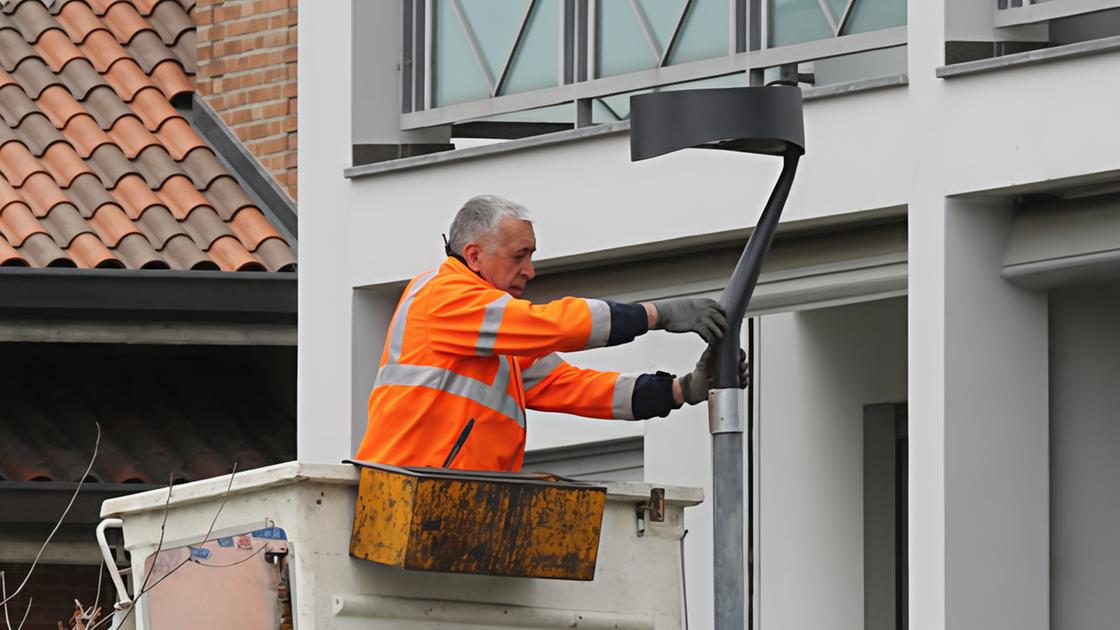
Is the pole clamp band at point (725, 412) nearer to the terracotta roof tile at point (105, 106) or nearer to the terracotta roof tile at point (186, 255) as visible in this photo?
the terracotta roof tile at point (186, 255)

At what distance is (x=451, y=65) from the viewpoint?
9.64 meters

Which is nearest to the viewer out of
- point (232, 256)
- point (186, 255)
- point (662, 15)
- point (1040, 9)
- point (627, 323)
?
point (627, 323)

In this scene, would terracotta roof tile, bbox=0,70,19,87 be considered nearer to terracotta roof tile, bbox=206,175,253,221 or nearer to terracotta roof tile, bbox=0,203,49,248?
terracotta roof tile, bbox=0,203,49,248

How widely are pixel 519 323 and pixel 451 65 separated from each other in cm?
343

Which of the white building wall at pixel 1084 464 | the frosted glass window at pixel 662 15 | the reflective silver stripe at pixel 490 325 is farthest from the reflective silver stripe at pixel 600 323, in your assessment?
the frosted glass window at pixel 662 15

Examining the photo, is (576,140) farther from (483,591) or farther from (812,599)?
(483,591)

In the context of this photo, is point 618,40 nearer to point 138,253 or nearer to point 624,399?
point 624,399

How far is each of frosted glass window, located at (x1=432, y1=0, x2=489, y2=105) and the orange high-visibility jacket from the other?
2.92 metres

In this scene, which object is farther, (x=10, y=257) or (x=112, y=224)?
(x=112, y=224)

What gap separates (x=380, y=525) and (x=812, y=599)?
3842 millimetres

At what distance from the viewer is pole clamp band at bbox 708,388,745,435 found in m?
5.90

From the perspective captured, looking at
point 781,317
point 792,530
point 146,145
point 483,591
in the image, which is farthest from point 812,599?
point 146,145

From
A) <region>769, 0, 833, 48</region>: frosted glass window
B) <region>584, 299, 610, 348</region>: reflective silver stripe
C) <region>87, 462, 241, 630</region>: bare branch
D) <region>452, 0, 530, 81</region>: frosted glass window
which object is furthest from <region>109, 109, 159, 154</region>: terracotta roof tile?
<region>87, 462, 241, 630</region>: bare branch

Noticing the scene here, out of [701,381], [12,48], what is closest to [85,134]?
[12,48]
